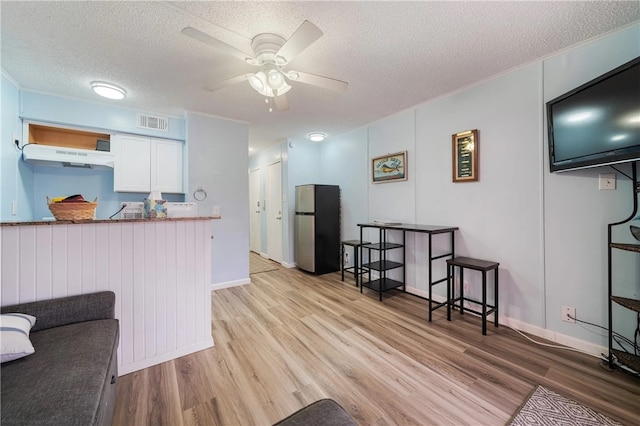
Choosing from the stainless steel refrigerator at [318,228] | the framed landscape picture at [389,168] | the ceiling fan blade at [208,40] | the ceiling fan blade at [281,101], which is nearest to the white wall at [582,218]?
the framed landscape picture at [389,168]

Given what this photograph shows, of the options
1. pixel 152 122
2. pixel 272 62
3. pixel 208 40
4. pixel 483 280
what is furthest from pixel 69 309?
pixel 483 280

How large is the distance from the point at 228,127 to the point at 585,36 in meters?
3.75

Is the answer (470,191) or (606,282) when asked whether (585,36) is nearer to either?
(470,191)

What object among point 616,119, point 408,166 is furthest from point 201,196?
point 616,119

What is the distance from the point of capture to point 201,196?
346 cm

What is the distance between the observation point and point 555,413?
1.40 m

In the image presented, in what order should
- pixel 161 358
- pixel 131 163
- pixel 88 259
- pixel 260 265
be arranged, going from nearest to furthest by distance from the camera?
1. pixel 88 259
2. pixel 161 358
3. pixel 131 163
4. pixel 260 265

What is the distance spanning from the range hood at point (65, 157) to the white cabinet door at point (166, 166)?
47cm

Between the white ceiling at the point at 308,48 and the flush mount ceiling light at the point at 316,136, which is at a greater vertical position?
the flush mount ceiling light at the point at 316,136

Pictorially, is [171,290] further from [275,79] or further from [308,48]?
[308,48]

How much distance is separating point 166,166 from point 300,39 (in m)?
2.88

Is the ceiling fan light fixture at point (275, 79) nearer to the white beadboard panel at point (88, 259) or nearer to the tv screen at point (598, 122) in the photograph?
the white beadboard panel at point (88, 259)

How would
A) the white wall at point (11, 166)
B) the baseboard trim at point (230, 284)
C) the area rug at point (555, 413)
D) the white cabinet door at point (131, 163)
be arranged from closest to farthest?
1. the area rug at point (555, 413)
2. the white wall at point (11, 166)
3. the white cabinet door at point (131, 163)
4. the baseboard trim at point (230, 284)

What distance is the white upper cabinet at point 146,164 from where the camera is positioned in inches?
125
